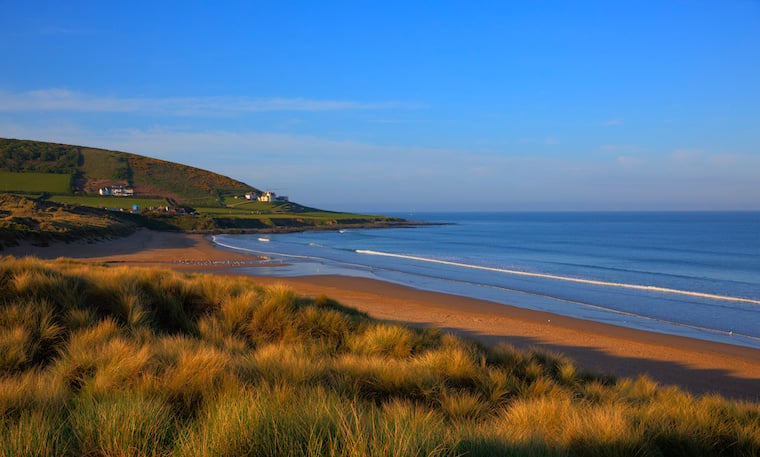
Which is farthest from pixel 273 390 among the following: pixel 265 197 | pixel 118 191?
pixel 265 197

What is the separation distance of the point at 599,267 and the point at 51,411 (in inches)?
1434

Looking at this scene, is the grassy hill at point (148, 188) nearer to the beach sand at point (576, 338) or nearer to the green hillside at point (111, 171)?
the green hillside at point (111, 171)

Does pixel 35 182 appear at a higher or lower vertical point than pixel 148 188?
lower

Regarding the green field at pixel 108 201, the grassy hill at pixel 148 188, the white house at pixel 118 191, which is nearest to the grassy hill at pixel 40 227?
the grassy hill at pixel 148 188

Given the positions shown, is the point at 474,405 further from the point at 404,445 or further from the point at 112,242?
the point at 112,242

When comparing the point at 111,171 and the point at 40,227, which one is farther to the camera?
the point at 111,171

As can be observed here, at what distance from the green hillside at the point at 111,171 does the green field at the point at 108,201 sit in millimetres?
7431

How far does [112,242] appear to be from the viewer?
4284 centimetres

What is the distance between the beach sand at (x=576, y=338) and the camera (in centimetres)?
1120

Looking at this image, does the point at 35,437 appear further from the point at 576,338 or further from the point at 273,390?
the point at 576,338

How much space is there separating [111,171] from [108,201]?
1326 inches

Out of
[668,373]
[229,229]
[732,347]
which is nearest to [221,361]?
[668,373]

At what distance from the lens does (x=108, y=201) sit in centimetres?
8575

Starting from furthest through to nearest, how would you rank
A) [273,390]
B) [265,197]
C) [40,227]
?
1. [265,197]
2. [40,227]
3. [273,390]
